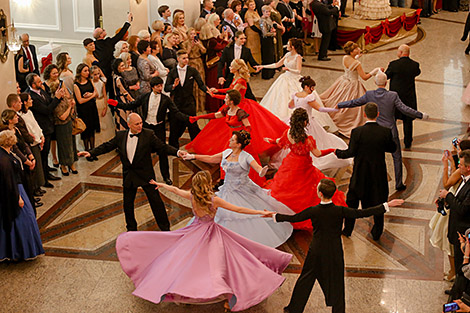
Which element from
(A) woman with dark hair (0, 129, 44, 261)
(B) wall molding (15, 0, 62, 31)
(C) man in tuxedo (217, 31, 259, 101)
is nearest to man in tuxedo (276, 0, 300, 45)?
(C) man in tuxedo (217, 31, 259, 101)

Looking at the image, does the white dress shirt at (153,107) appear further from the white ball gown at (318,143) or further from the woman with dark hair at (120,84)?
the white ball gown at (318,143)

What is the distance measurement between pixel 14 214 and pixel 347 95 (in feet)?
18.1

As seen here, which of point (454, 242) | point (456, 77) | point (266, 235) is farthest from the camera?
point (456, 77)

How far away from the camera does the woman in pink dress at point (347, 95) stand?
9.74 metres

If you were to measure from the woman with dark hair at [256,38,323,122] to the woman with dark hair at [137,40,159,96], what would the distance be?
1.80 m

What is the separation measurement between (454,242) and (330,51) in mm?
10038

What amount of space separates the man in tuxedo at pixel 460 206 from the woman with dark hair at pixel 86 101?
492 centimetres

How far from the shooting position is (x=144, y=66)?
915 centimetres

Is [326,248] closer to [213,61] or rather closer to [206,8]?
[213,61]

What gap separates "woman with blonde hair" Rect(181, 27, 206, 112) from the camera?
10.5m

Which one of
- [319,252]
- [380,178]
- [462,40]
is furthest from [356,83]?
[462,40]

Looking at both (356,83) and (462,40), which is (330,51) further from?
(356,83)

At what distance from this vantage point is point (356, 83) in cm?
984

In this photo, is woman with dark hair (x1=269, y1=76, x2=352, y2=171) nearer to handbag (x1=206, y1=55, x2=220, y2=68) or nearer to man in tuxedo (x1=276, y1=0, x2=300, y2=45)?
handbag (x1=206, y1=55, x2=220, y2=68)
